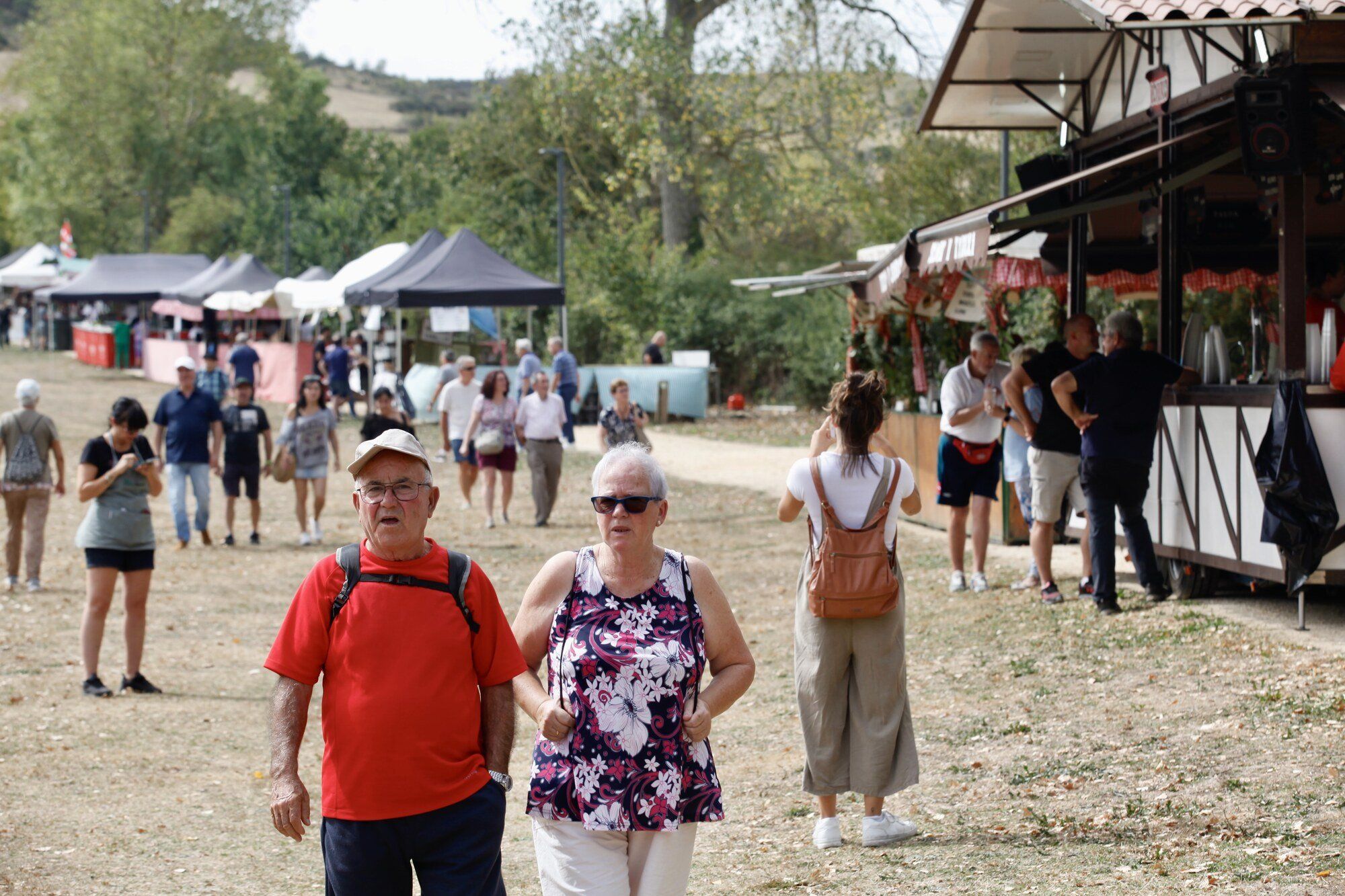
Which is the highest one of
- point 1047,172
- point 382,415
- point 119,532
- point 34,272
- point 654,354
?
point 34,272

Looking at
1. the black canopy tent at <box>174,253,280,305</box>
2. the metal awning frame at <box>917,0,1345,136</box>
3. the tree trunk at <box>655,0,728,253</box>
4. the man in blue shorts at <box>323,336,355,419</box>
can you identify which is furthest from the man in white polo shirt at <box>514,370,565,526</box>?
the black canopy tent at <box>174,253,280,305</box>

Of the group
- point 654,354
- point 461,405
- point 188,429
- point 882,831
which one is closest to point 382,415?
point 188,429

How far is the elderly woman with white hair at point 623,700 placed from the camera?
3812mm

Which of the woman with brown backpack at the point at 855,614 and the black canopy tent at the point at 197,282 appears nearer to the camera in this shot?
the woman with brown backpack at the point at 855,614

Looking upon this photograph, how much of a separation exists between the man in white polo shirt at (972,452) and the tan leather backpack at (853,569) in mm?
5663

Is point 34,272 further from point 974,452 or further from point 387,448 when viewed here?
point 387,448

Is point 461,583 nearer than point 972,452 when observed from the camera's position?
Yes

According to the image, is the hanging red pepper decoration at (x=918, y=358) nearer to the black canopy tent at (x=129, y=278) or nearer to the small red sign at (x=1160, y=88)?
the small red sign at (x=1160, y=88)

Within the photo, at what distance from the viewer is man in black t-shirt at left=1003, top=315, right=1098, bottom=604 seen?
10.6m

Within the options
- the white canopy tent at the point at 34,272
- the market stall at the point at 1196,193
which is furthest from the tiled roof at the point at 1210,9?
the white canopy tent at the point at 34,272

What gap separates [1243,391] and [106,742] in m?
6.81

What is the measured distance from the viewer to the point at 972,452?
1140cm

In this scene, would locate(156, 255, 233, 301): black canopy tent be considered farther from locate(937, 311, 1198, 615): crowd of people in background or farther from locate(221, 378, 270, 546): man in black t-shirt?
locate(937, 311, 1198, 615): crowd of people in background

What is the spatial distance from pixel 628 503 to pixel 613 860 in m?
0.88
